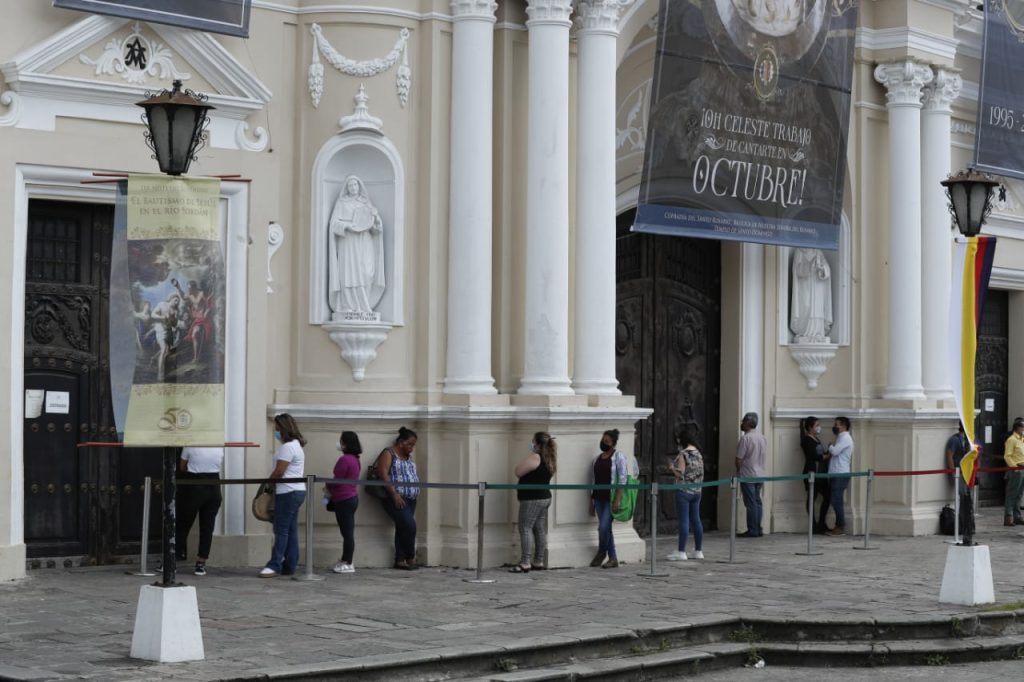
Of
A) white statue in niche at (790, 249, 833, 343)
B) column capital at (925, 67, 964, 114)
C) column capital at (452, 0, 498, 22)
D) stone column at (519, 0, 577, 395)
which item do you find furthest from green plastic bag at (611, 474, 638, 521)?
column capital at (925, 67, 964, 114)

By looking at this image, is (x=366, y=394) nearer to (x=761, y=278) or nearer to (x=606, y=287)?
(x=606, y=287)

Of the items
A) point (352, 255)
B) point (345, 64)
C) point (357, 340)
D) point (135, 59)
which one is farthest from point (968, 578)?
point (135, 59)

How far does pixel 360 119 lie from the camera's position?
53.5 ft

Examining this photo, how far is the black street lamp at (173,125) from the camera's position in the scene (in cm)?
1037

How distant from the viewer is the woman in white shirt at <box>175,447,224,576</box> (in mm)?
14883

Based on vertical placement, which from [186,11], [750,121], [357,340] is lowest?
[357,340]

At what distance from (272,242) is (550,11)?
11.8 feet

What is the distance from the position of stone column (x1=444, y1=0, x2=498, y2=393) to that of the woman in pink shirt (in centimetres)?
138

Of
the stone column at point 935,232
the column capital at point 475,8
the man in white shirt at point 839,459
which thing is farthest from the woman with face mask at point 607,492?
the stone column at point 935,232

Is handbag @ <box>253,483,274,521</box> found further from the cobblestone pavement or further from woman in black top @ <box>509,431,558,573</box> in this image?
woman in black top @ <box>509,431,558,573</box>

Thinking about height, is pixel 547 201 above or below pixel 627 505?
above

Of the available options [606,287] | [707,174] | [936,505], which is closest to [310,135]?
[606,287]

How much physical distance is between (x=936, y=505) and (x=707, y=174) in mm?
5837

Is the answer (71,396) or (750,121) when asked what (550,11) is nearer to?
(750,121)
